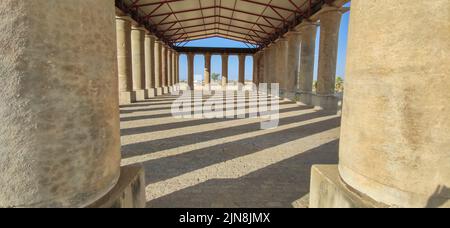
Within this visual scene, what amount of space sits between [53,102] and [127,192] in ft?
4.50

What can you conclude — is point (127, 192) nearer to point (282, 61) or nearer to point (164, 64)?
point (282, 61)

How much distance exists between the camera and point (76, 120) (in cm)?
225

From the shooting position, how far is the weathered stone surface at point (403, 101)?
84.9 inches

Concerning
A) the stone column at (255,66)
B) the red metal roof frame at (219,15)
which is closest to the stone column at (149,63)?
the red metal roof frame at (219,15)

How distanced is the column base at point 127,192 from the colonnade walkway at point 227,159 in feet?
2.44

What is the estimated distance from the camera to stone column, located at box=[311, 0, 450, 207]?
2162mm

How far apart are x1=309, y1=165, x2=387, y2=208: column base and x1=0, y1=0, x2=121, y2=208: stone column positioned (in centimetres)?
266

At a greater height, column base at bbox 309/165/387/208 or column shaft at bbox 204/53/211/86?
column shaft at bbox 204/53/211/86

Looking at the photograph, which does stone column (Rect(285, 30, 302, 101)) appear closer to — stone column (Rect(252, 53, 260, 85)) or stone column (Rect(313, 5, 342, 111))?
stone column (Rect(313, 5, 342, 111))

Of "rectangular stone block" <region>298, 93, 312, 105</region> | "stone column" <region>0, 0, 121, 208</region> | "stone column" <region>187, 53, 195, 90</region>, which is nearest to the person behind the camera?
"stone column" <region>0, 0, 121, 208</region>

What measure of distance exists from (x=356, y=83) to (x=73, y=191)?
10.3 feet

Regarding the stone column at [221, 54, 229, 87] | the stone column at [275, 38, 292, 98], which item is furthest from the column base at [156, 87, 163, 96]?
the stone column at [221, 54, 229, 87]
